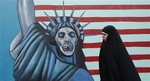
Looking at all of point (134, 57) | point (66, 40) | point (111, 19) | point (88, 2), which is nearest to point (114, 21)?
point (111, 19)

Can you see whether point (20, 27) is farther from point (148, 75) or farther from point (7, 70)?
point (148, 75)

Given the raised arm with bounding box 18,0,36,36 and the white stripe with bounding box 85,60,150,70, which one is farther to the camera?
the white stripe with bounding box 85,60,150,70

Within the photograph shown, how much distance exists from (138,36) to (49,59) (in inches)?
43.9

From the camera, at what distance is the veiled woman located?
4.61 meters

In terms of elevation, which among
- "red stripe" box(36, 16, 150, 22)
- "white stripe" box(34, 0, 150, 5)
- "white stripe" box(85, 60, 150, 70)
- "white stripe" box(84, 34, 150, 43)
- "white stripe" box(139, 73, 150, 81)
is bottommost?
"white stripe" box(139, 73, 150, 81)

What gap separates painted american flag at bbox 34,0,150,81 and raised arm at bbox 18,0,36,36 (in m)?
0.06

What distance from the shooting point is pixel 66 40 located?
185 inches

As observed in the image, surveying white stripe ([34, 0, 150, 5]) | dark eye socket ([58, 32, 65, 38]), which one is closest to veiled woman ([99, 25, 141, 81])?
white stripe ([34, 0, 150, 5])

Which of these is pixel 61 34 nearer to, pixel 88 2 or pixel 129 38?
pixel 88 2

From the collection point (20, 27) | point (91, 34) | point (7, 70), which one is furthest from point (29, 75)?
point (91, 34)

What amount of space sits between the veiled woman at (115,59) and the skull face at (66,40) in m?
0.35

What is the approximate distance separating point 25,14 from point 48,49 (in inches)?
19.5

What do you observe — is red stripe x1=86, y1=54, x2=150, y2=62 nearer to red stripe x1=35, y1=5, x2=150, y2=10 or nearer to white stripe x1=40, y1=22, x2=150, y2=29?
white stripe x1=40, y1=22, x2=150, y2=29

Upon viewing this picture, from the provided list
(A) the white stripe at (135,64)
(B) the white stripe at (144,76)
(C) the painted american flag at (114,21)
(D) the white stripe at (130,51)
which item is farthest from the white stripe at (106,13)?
(B) the white stripe at (144,76)
